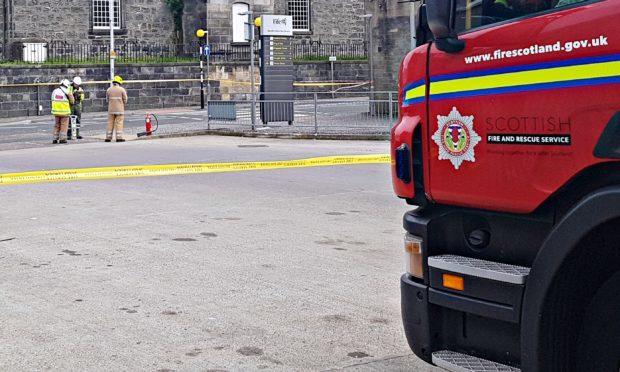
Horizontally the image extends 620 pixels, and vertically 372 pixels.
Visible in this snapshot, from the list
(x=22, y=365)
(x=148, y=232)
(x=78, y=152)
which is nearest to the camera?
(x=22, y=365)

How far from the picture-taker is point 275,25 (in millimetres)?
32688

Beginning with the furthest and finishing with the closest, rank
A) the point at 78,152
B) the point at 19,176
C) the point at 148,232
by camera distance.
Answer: the point at 78,152, the point at 19,176, the point at 148,232

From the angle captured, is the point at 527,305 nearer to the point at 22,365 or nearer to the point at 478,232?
the point at 478,232

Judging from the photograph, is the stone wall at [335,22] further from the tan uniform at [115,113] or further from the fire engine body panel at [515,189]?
the fire engine body panel at [515,189]

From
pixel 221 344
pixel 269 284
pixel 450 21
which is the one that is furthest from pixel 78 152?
pixel 450 21

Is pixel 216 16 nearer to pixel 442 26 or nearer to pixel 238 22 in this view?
pixel 238 22

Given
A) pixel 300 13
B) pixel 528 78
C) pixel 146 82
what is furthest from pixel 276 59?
pixel 528 78

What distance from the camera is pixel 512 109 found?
4965mm

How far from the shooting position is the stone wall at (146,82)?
40.1 meters

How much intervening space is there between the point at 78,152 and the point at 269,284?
16614mm

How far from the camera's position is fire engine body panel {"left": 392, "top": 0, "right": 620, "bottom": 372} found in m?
4.54

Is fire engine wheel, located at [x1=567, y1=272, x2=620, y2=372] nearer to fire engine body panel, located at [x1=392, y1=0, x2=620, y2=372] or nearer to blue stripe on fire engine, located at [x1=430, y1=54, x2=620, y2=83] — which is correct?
fire engine body panel, located at [x1=392, y1=0, x2=620, y2=372]

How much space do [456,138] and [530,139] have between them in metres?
0.49

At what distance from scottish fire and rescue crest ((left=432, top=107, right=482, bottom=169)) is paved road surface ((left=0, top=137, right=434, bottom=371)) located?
72.0 inches
